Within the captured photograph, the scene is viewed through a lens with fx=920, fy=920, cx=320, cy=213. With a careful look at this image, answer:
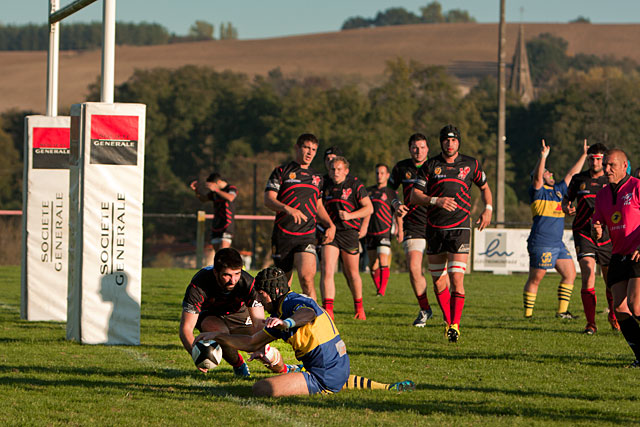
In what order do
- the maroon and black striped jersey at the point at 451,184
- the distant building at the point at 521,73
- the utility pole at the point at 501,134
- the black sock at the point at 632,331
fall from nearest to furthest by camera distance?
the black sock at the point at 632,331 → the maroon and black striped jersey at the point at 451,184 → the utility pole at the point at 501,134 → the distant building at the point at 521,73

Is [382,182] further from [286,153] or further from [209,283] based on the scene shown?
[286,153]

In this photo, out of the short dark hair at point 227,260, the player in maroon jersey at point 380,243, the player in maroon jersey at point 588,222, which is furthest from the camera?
the player in maroon jersey at point 380,243

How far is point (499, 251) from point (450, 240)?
15425 millimetres

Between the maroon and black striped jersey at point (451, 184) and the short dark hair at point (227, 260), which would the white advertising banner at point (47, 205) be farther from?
the short dark hair at point (227, 260)

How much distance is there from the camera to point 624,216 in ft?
26.7

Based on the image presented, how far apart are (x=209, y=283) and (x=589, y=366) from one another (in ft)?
11.7

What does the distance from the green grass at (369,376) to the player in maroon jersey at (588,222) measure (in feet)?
1.42

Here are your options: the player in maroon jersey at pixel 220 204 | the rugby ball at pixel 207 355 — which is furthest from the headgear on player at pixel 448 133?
the player in maroon jersey at pixel 220 204

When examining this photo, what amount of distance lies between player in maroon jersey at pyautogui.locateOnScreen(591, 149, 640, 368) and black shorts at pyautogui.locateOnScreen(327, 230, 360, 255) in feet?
15.1

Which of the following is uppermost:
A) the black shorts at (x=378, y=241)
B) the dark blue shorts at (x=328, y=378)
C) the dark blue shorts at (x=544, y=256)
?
the dark blue shorts at (x=544, y=256)

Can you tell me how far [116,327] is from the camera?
9477 mm

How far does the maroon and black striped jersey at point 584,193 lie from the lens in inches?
433

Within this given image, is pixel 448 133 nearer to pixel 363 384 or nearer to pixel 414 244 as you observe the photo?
pixel 414 244

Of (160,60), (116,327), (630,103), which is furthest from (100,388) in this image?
(160,60)
